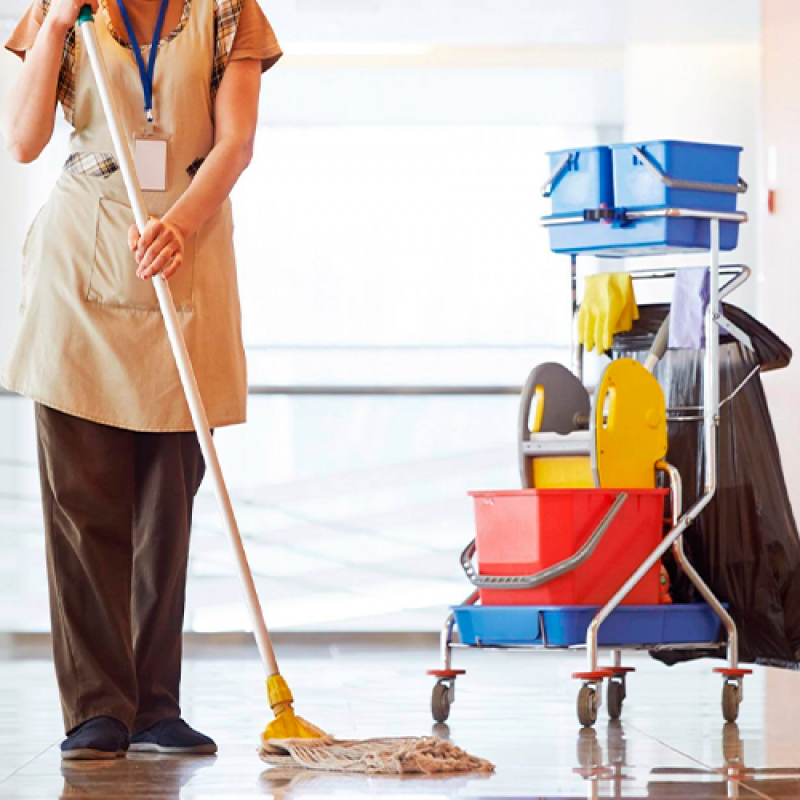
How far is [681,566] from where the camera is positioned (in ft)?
9.45

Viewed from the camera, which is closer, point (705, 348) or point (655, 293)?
point (705, 348)

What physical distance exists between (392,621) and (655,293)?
1.40m

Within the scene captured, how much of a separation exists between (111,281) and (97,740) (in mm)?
658

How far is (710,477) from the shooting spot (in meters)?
2.88

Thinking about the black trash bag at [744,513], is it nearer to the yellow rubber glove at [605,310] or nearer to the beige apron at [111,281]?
the yellow rubber glove at [605,310]

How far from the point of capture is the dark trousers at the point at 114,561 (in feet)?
6.89

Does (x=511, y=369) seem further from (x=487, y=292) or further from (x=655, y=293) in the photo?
(x=655, y=293)

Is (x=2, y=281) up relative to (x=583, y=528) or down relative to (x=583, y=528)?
up

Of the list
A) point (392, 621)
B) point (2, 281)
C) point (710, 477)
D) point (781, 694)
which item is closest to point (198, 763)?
point (710, 477)

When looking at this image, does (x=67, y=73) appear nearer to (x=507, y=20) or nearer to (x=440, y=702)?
(x=440, y=702)

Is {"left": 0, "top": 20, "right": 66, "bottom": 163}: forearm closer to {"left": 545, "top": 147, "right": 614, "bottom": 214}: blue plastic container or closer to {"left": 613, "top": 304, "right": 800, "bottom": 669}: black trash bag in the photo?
{"left": 545, "top": 147, "right": 614, "bottom": 214}: blue plastic container

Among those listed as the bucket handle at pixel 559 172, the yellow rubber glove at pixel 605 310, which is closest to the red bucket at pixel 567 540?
the yellow rubber glove at pixel 605 310

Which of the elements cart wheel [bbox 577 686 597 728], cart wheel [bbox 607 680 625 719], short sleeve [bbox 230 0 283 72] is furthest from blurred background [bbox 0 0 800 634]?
short sleeve [bbox 230 0 283 72]

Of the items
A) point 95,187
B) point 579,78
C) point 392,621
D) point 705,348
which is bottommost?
point 392,621
